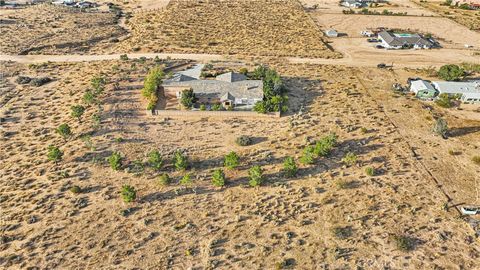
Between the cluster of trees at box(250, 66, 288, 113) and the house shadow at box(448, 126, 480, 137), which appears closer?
the house shadow at box(448, 126, 480, 137)

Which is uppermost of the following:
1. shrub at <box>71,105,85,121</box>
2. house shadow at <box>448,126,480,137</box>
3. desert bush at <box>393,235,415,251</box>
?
shrub at <box>71,105,85,121</box>

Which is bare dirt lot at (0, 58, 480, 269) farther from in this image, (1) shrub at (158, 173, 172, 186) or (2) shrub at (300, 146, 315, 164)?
(2) shrub at (300, 146, 315, 164)

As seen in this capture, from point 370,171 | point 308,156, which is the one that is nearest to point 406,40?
point 370,171

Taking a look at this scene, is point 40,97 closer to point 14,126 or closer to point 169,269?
point 14,126

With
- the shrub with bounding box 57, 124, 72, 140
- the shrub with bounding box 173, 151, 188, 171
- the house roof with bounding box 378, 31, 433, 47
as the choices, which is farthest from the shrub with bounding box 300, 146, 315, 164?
the house roof with bounding box 378, 31, 433, 47

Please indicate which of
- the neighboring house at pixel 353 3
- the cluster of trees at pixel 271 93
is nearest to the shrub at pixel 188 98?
the cluster of trees at pixel 271 93

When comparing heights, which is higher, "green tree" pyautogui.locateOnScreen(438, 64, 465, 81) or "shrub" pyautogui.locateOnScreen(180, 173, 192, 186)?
"green tree" pyautogui.locateOnScreen(438, 64, 465, 81)

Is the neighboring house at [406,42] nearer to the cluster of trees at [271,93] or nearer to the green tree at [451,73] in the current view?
the green tree at [451,73]

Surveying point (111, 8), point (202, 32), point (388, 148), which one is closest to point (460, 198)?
point (388, 148)
